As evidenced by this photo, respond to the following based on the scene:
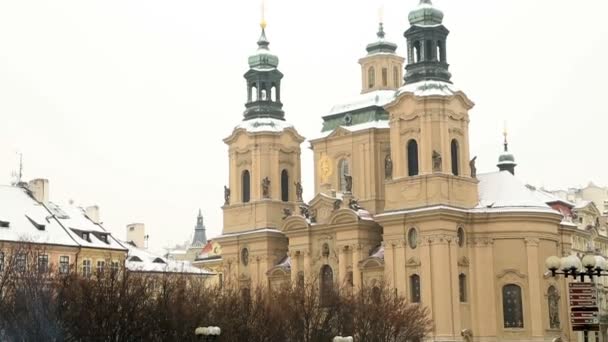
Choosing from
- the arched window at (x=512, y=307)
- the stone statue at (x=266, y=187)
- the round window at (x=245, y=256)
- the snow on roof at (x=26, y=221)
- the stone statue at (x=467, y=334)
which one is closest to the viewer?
the stone statue at (x=467, y=334)

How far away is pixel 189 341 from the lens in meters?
47.7

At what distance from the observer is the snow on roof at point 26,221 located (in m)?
69.6

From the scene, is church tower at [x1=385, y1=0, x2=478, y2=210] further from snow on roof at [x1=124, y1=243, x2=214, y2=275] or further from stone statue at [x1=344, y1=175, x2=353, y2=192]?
snow on roof at [x1=124, y1=243, x2=214, y2=275]

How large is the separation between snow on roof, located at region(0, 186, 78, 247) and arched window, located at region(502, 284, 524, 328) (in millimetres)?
28163

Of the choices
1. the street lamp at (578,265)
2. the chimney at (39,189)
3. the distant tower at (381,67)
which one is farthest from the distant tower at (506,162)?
the street lamp at (578,265)

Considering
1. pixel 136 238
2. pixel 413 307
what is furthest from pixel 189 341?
pixel 136 238

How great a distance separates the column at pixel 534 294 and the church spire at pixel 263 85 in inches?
943

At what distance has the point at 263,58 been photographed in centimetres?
8481

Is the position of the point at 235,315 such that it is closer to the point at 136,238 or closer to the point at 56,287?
the point at 56,287

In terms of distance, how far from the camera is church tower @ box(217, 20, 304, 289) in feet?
268

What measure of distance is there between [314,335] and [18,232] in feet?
81.7

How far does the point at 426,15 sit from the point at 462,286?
60.9ft

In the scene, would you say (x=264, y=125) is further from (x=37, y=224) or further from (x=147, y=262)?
(x=37, y=224)

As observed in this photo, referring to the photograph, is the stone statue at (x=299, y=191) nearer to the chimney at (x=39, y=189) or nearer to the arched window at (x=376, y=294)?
the arched window at (x=376, y=294)
